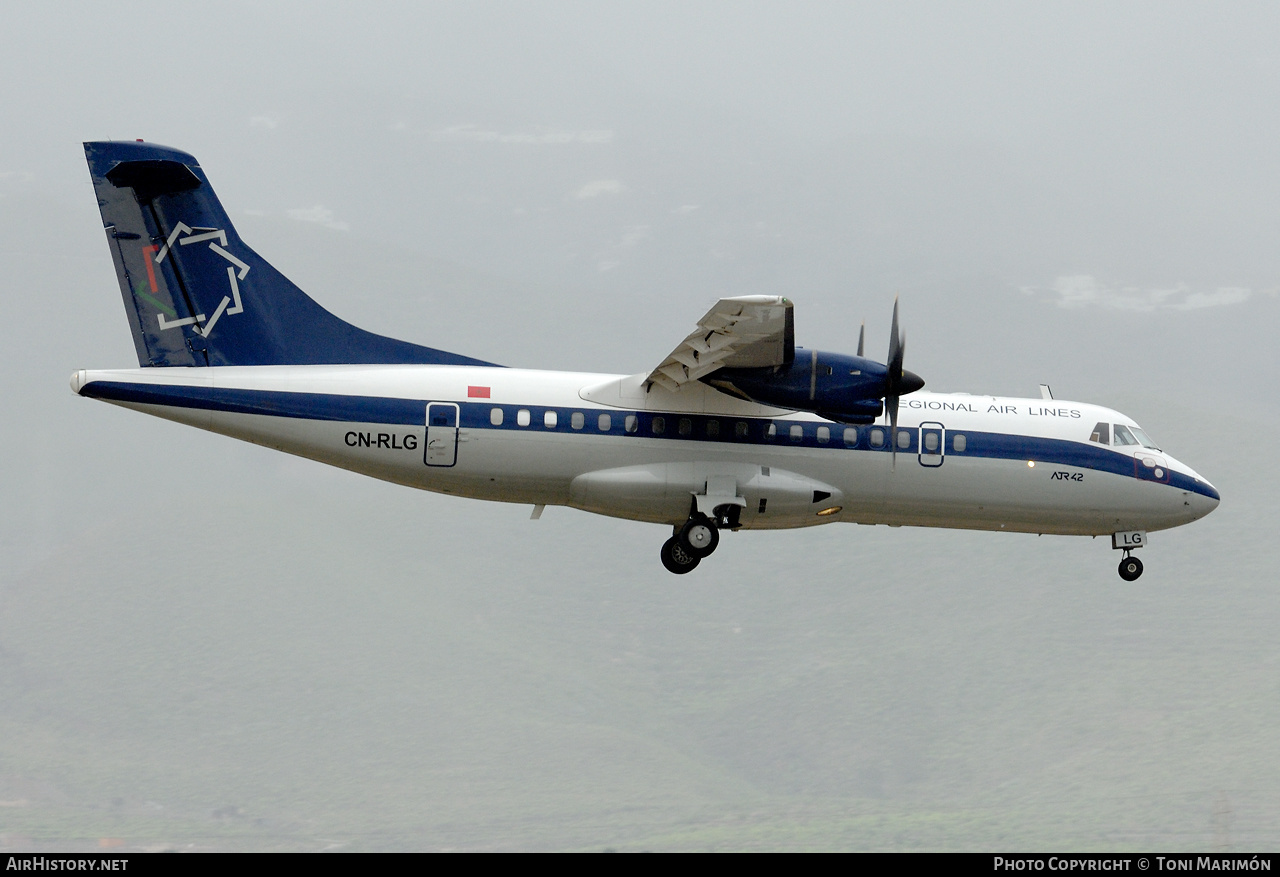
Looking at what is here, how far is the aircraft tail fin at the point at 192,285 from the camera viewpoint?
29.9m

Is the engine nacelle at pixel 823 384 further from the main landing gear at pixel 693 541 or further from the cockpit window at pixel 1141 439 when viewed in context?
the cockpit window at pixel 1141 439

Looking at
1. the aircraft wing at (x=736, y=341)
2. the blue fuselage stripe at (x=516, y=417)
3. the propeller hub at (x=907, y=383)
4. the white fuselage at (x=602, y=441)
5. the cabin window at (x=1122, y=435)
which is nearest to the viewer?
the aircraft wing at (x=736, y=341)

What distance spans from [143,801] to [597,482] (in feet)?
538

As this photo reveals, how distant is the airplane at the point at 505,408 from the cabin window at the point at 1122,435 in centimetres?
283

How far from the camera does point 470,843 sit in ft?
546

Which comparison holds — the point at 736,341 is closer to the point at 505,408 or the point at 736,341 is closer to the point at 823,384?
the point at 823,384

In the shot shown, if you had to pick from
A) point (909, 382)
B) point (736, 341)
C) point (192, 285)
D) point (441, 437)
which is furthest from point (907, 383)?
point (192, 285)

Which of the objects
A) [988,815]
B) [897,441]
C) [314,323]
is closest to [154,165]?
[314,323]

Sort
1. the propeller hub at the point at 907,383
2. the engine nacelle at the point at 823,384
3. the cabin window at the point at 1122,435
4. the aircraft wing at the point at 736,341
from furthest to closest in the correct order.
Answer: the cabin window at the point at 1122,435 < the propeller hub at the point at 907,383 < the engine nacelle at the point at 823,384 < the aircraft wing at the point at 736,341

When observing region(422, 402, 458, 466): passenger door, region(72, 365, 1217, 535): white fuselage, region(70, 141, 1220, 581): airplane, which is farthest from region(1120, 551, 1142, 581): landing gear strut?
region(422, 402, 458, 466): passenger door

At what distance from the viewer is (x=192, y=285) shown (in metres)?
30.4

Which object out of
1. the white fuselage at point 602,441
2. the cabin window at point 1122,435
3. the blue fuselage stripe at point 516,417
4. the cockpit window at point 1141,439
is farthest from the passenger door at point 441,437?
the cockpit window at point 1141,439

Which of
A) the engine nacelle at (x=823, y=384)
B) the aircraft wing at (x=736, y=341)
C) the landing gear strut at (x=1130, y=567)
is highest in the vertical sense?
the aircraft wing at (x=736, y=341)

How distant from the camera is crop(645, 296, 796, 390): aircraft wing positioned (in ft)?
87.6
